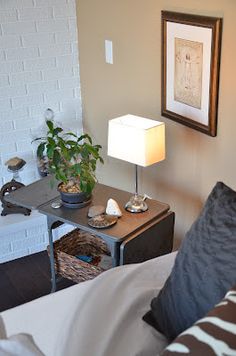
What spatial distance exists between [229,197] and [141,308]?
1.38 ft

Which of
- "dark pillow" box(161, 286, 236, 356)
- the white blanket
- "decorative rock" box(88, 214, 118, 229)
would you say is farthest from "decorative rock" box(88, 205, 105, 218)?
"dark pillow" box(161, 286, 236, 356)

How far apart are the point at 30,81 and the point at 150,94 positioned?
819 millimetres

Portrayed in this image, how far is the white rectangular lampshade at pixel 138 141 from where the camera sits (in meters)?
2.04

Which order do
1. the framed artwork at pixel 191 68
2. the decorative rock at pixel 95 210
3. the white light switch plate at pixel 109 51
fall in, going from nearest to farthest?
the framed artwork at pixel 191 68 → the decorative rock at pixel 95 210 → the white light switch plate at pixel 109 51

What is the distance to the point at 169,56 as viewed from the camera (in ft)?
7.50

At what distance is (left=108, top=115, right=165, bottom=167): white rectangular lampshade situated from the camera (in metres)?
2.04

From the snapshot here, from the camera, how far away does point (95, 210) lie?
2.17 m

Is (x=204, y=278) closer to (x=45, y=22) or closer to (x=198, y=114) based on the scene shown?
(x=198, y=114)

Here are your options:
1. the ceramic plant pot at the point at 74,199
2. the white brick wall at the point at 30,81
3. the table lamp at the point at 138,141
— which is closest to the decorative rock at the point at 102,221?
the ceramic plant pot at the point at 74,199

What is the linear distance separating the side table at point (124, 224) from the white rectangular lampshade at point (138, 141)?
0.24 m

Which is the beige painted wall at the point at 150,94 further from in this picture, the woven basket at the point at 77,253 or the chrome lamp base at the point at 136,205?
the woven basket at the point at 77,253

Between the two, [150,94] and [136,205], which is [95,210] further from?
[150,94]

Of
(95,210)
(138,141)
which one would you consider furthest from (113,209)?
(138,141)

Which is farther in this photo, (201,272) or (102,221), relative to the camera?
(102,221)
